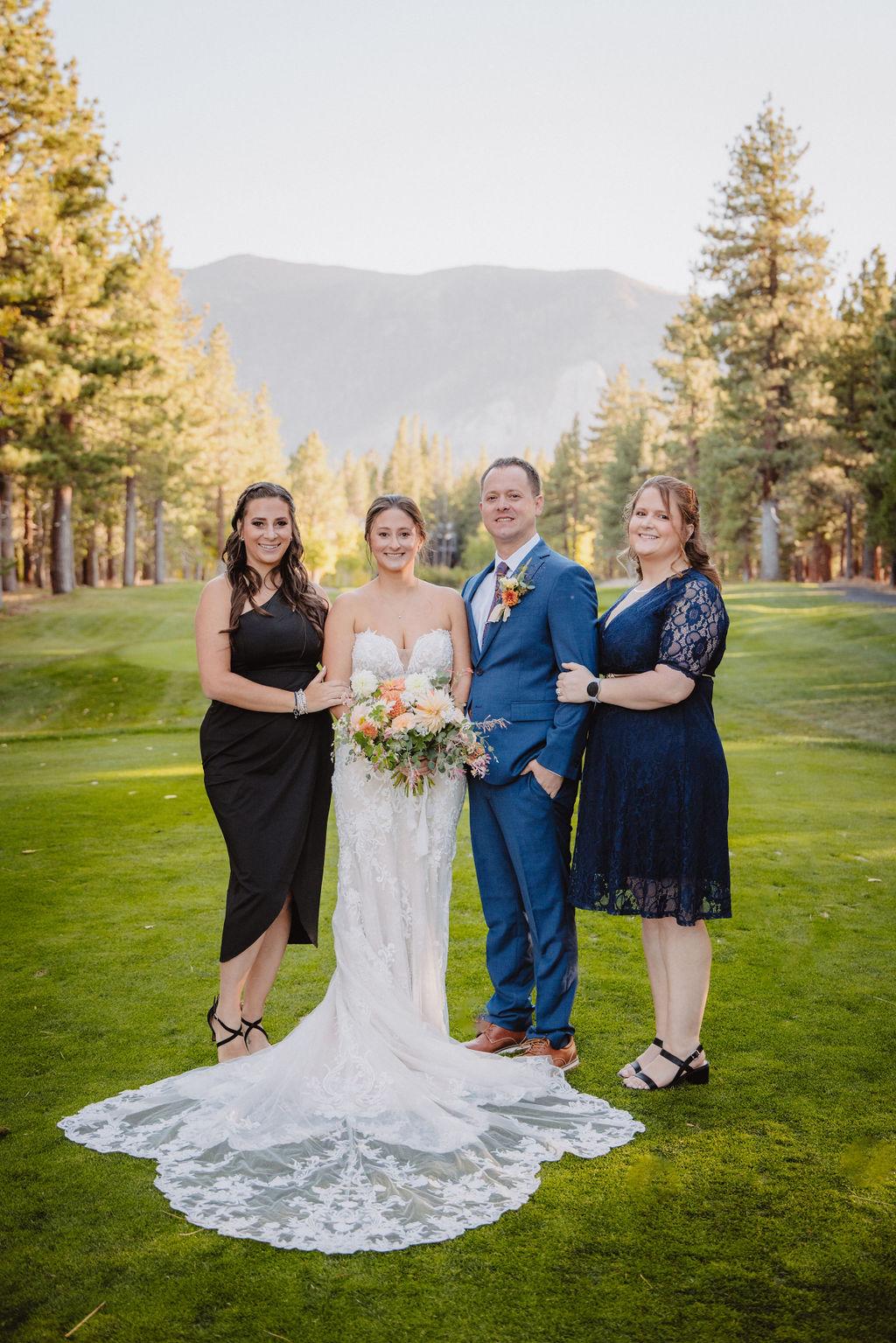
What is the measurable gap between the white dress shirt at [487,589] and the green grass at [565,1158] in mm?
2088

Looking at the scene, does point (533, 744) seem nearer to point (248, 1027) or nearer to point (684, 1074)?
point (684, 1074)

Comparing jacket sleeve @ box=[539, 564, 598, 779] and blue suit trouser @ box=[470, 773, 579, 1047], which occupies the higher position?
jacket sleeve @ box=[539, 564, 598, 779]

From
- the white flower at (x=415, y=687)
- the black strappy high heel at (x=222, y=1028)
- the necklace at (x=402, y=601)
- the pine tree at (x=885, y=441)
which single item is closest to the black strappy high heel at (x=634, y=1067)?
the black strappy high heel at (x=222, y=1028)

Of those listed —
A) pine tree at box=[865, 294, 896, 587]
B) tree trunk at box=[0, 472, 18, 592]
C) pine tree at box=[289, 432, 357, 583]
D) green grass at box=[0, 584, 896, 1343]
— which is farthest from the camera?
pine tree at box=[289, 432, 357, 583]

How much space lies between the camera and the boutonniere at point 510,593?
4.67 meters

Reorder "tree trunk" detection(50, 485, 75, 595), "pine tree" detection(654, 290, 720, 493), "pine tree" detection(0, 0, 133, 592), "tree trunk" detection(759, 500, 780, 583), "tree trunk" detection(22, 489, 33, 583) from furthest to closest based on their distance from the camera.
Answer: "pine tree" detection(654, 290, 720, 493)
"tree trunk" detection(22, 489, 33, 583)
"tree trunk" detection(759, 500, 780, 583)
"tree trunk" detection(50, 485, 75, 595)
"pine tree" detection(0, 0, 133, 592)

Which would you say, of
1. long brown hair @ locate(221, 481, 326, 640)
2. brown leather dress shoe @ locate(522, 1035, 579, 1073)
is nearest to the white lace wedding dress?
brown leather dress shoe @ locate(522, 1035, 579, 1073)

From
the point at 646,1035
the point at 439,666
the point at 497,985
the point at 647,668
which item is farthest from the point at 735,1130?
the point at 439,666

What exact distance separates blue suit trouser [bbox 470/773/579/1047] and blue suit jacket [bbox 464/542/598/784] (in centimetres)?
16

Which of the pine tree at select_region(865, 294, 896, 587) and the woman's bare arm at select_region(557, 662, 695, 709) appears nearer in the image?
the woman's bare arm at select_region(557, 662, 695, 709)

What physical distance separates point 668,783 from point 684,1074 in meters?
1.31

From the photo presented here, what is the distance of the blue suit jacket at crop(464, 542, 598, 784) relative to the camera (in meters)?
4.59

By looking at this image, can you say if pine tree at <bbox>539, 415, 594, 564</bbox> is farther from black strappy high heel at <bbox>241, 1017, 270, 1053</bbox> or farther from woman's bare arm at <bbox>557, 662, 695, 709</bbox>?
black strappy high heel at <bbox>241, 1017, 270, 1053</bbox>

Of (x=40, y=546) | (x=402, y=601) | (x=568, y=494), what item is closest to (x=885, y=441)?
(x=402, y=601)
